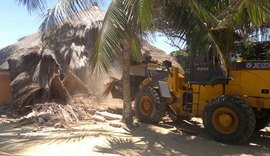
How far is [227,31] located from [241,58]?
129cm

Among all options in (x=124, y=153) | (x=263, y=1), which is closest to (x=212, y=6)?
(x=263, y=1)

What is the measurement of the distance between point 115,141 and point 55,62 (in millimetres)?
7144

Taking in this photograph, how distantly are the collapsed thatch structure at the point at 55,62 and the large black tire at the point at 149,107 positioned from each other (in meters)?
3.25

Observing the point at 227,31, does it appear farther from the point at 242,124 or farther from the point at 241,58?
the point at 242,124

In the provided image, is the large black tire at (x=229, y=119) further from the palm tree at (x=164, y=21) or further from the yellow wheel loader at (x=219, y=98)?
the palm tree at (x=164, y=21)

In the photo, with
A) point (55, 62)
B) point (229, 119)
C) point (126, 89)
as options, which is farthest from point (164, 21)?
point (55, 62)

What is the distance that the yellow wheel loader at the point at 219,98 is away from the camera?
425 inches

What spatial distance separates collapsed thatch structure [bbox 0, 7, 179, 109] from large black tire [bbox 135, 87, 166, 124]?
3.25 metres

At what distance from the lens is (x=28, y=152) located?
9195 millimetres

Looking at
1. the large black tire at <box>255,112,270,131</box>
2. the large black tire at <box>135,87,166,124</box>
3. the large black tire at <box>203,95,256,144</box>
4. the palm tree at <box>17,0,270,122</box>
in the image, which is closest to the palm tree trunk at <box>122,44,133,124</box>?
the palm tree at <box>17,0,270,122</box>

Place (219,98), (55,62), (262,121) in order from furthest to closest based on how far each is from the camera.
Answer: (55,62) → (262,121) → (219,98)

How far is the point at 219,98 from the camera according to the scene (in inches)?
440

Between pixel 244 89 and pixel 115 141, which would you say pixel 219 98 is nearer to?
pixel 244 89

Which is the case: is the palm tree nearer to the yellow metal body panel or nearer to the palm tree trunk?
the palm tree trunk
